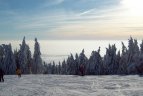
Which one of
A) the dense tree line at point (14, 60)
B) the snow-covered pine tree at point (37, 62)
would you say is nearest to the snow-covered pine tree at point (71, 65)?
the snow-covered pine tree at point (37, 62)

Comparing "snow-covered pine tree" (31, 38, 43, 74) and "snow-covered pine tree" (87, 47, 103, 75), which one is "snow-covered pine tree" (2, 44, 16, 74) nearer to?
"snow-covered pine tree" (31, 38, 43, 74)

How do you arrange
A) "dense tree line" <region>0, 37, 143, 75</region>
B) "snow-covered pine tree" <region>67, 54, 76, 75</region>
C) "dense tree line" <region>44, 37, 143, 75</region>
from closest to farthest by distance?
1. "dense tree line" <region>44, 37, 143, 75</region>
2. "dense tree line" <region>0, 37, 143, 75</region>
3. "snow-covered pine tree" <region>67, 54, 76, 75</region>

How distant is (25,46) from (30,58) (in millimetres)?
9180

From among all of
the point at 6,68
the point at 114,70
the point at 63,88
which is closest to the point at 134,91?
the point at 63,88

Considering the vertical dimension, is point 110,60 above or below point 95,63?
above

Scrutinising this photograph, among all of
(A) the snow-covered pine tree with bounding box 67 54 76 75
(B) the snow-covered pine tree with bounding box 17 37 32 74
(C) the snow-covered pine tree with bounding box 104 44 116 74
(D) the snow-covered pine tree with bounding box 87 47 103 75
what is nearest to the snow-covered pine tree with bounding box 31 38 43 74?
(B) the snow-covered pine tree with bounding box 17 37 32 74

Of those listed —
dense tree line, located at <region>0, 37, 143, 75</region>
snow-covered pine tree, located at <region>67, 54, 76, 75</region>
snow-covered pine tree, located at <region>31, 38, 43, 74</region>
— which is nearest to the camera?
dense tree line, located at <region>0, 37, 143, 75</region>

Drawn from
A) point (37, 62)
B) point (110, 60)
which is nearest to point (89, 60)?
point (110, 60)

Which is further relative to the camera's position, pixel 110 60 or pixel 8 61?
pixel 8 61

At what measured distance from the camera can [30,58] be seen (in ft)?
366

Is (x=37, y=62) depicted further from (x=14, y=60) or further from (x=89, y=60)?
(x=89, y=60)

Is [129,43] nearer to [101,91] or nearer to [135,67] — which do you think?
[135,67]

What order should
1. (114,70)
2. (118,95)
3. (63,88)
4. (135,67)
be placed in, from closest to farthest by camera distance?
(118,95) → (63,88) → (135,67) → (114,70)

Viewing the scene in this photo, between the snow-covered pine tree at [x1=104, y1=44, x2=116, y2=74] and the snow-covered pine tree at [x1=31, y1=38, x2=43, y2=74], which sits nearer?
the snow-covered pine tree at [x1=104, y1=44, x2=116, y2=74]
